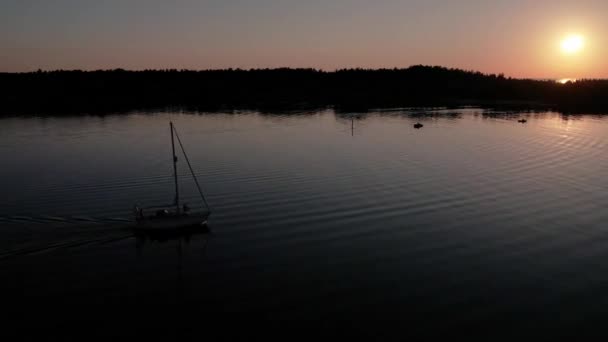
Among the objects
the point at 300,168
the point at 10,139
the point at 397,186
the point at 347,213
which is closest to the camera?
the point at 347,213

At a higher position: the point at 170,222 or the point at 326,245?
the point at 170,222

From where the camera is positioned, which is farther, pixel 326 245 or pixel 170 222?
pixel 170 222

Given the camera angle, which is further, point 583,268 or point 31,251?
point 31,251

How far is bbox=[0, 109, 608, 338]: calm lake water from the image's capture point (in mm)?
22938

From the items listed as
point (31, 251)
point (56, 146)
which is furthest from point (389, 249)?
point (56, 146)

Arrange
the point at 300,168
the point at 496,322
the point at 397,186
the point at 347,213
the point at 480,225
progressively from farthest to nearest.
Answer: the point at 300,168 < the point at 397,186 < the point at 347,213 < the point at 480,225 < the point at 496,322

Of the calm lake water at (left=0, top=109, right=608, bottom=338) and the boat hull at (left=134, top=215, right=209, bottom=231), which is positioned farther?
the boat hull at (left=134, top=215, right=209, bottom=231)

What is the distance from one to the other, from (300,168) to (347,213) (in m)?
20.7

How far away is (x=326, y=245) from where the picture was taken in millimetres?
31359

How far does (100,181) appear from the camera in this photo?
5022 centimetres

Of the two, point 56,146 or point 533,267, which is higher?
point 56,146

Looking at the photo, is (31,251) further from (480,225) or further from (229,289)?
(480,225)

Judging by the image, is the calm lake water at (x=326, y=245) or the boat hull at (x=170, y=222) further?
the boat hull at (x=170, y=222)

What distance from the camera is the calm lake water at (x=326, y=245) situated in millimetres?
22938
